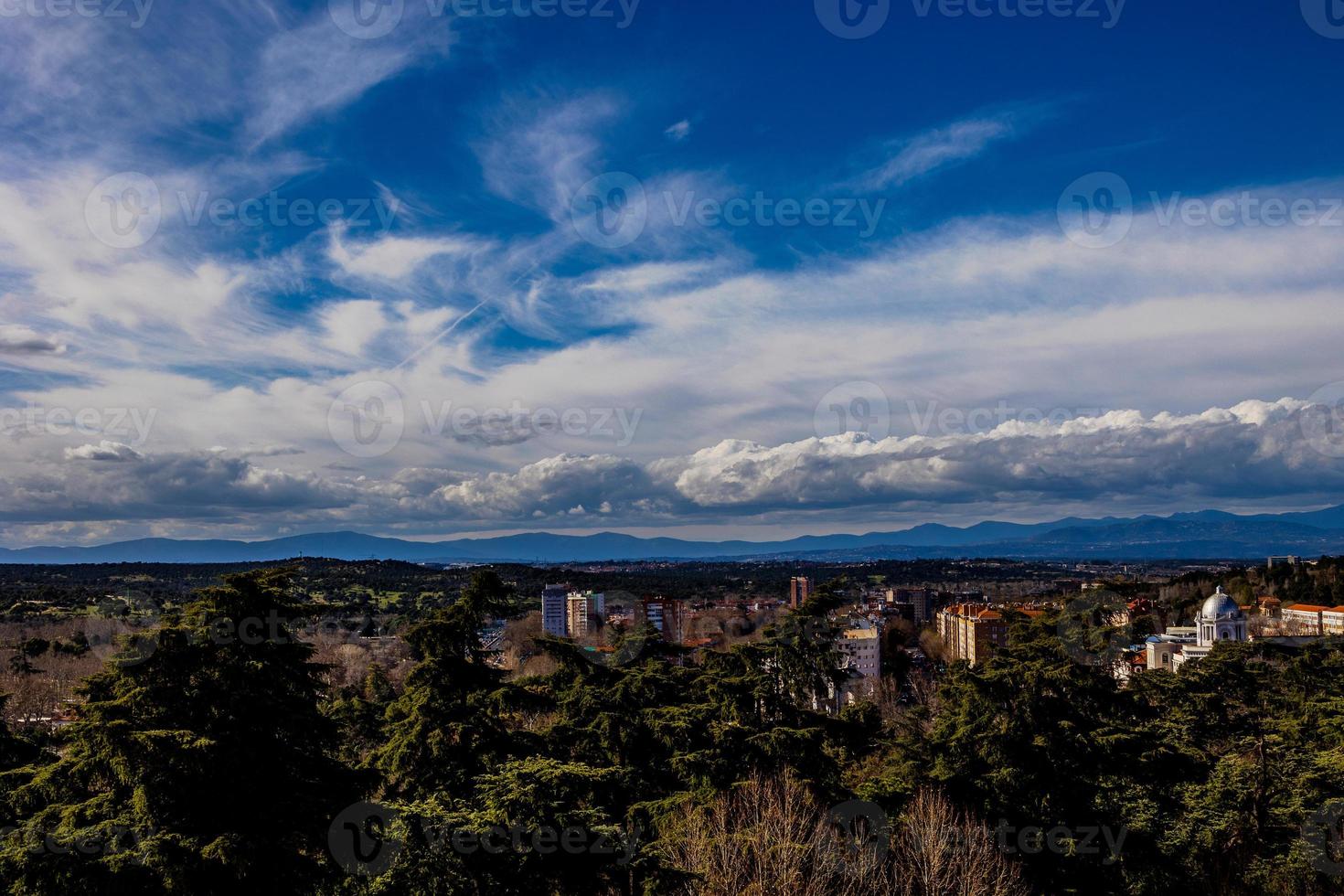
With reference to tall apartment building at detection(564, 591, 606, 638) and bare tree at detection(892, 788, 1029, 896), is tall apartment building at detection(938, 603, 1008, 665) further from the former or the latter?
bare tree at detection(892, 788, 1029, 896)

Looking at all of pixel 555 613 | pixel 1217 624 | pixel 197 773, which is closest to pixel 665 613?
pixel 555 613

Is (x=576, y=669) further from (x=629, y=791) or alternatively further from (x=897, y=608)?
(x=897, y=608)

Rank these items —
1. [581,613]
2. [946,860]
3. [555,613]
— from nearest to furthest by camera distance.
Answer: [946,860], [581,613], [555,613]

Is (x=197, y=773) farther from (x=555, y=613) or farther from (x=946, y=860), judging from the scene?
(x=555, y=613)

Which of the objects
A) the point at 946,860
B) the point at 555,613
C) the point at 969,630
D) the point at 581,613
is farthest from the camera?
the point at 555,613

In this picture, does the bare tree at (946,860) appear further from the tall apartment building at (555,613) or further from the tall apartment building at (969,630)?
the tall apartment building at (555,613)

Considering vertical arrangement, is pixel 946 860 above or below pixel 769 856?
below

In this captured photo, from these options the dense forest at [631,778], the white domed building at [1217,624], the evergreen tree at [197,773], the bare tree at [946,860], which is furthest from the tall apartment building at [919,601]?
the evergreen tree at [197,773]
